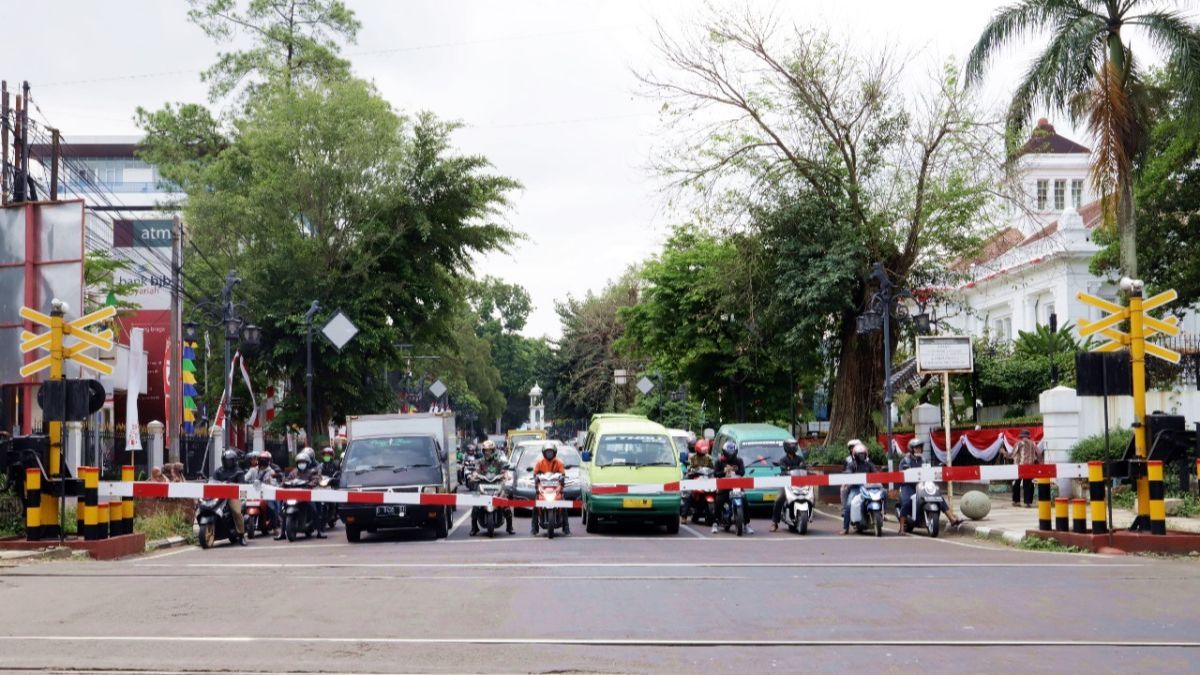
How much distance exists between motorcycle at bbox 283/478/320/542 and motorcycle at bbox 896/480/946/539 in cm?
1087

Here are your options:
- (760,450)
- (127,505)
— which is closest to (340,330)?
(760,450)

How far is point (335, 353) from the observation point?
129 feet

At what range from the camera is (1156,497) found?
55.6 feet

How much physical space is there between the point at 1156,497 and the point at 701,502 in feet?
34.1

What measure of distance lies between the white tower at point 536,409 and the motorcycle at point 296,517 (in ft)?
262

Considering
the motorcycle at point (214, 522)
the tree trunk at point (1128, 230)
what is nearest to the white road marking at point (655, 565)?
the motorcycle at point (214, 522)

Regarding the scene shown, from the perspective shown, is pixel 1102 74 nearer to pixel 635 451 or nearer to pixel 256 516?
pixel 635 451


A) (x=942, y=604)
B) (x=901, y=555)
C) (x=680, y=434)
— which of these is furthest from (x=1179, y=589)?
(x=680, y=434)

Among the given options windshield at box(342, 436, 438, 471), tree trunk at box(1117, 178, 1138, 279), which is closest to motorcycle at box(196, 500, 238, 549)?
windshield at box(342, 436, 438, 471)

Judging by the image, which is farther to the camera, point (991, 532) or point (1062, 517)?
point (991, 532)

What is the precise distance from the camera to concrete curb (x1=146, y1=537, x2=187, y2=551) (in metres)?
20.9

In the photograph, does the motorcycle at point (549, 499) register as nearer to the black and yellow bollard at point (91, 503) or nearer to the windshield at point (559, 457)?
the windshield at point (559, 457)

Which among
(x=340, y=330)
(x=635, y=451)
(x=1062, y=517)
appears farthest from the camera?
(x=340, y=330)

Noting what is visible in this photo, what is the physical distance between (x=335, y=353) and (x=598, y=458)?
17.7 meters
